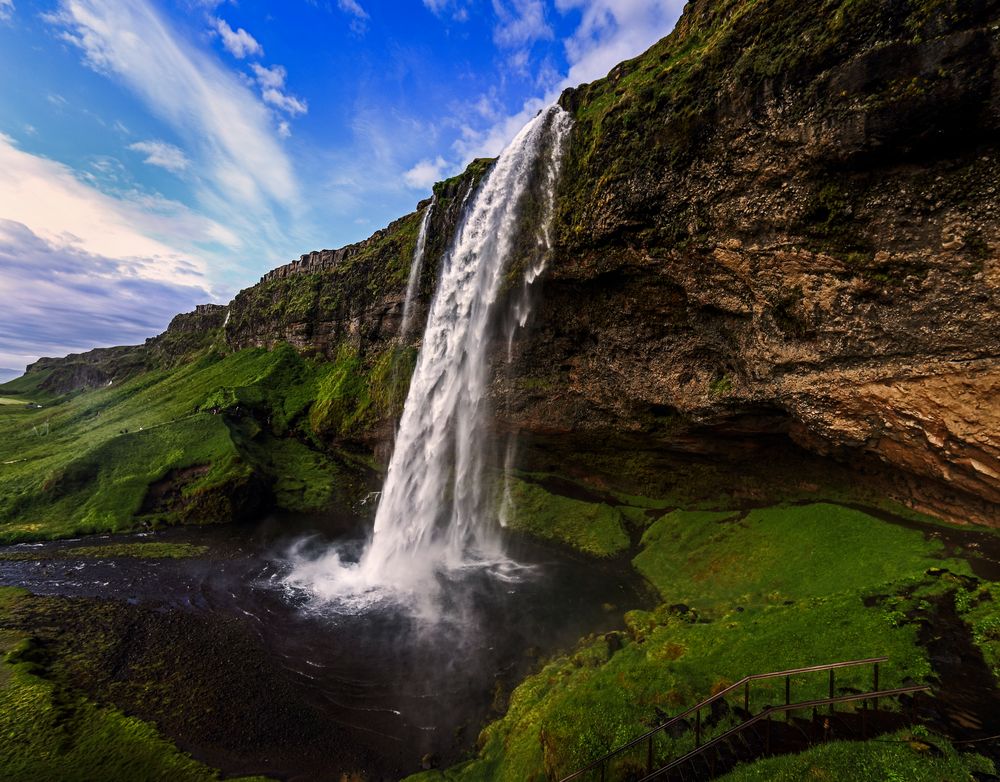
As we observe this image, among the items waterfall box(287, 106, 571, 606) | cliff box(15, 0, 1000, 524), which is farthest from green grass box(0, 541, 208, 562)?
cliff box(15, 0, 1000, 524)

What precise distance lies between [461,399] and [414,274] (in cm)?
1549

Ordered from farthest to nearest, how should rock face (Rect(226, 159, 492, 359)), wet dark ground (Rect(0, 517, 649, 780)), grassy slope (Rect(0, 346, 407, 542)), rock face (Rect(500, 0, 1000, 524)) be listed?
1. rock face (Rect(226, 159, 492, 359))
2. grassy slope (Rect(0, 346, 407, 542))
3. rock face (Rect(500, 0, 1000, 524))
4. wet dark ground (Rect(0, 517, 649, 780))

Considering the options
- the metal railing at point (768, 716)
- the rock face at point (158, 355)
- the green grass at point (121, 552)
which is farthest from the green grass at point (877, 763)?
the rock face at point (158, 355)

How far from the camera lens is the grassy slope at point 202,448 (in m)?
36.6

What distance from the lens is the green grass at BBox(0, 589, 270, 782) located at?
12.5m

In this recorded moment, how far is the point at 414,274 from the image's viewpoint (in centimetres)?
4234

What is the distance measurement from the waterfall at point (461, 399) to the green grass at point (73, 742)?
1251cm

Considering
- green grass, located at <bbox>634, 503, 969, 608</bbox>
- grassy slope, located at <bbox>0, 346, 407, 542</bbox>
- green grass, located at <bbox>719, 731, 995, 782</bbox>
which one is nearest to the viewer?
green grass, located at <bbox>719, 731, 995, 782</bbox>

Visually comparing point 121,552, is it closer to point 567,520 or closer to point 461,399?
point 461,399

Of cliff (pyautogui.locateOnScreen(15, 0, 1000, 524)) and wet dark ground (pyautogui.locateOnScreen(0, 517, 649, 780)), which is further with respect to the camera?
cliff (pyautogui.locateOnScreen(15, 0, 1000, 524))

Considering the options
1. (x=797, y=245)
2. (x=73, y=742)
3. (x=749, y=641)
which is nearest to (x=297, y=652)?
(x=73, y=742)

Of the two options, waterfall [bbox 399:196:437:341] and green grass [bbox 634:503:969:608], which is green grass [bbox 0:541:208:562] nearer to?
waterfall [bbox 399:196:437:341]

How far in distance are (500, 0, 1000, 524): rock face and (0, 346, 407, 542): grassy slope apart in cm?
2496

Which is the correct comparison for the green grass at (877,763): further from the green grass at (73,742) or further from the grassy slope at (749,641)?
the green grass at (73,742)
